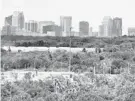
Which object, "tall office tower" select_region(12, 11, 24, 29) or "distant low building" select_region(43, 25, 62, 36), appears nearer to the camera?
"tall office tower" select_region(12, 11, 24, 29)

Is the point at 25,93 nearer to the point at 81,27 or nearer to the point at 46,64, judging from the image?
the point at 46,64

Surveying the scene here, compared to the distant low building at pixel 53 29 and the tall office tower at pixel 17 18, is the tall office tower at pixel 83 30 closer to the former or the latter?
the distant low building at pixel 53 29

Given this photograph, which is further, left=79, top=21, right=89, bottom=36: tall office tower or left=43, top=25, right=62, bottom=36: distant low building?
left=43, top=25, right=62, bottom=36: distant low building

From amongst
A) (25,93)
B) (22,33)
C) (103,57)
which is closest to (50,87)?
→ (25,93)

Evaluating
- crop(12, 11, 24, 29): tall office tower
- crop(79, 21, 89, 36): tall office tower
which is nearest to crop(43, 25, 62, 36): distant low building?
crop(79, 21, 89, 36): tall office tower

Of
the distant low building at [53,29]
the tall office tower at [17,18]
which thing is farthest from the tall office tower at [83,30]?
the tall office tower at [17,18]

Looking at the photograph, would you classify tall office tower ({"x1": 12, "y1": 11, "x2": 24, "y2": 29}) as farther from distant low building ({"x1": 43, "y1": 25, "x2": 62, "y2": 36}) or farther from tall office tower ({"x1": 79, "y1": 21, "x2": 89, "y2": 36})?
tall office tower ({"x1": 79, "y1": 21, "x2": 89, "y2": 36})

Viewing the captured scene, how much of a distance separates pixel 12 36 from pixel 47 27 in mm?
2693

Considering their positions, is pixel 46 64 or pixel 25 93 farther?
pixel 46 64

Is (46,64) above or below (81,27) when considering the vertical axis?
below

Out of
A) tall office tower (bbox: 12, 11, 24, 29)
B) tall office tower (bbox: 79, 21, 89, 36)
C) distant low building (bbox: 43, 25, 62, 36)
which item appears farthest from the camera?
distant low building (bbox: 43, 25, 62, 36)

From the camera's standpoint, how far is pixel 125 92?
3844mm

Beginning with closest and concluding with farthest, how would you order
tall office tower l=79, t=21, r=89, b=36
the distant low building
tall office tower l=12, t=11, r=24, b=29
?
1. tall office tower l=12, t=11, r=24, b=29
2. tall office tower l=79, t=21, r=89, b=36
3. the distant low building

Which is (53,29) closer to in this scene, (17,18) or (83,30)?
(83,30)
